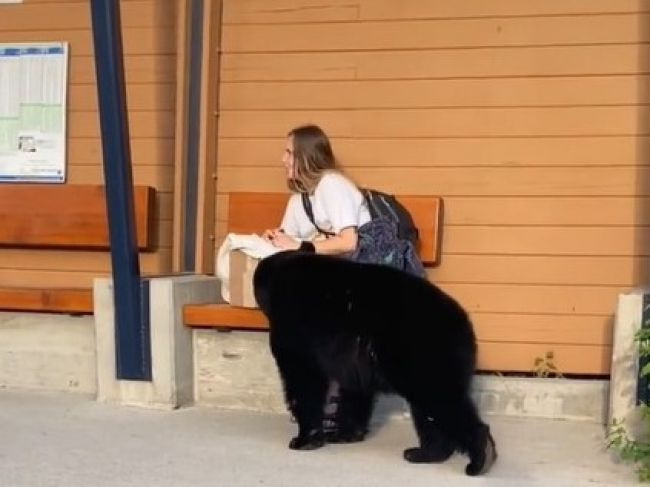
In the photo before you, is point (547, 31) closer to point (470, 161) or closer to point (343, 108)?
point (470, 161)

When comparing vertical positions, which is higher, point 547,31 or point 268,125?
point 547,31

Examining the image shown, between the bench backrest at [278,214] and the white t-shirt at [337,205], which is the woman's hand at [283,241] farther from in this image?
the bench backrest at [278,214]

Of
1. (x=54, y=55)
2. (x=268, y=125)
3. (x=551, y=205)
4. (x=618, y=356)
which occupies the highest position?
(x=54, y=55)

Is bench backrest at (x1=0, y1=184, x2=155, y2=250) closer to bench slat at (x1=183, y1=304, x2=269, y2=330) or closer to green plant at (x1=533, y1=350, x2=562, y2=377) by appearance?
bench slat at (x1=183, y1=304, x2=269, y2=330)

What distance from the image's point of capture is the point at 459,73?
19.9 ft

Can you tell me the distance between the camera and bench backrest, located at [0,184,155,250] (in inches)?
257

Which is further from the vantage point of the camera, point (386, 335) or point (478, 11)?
point (478, 11)

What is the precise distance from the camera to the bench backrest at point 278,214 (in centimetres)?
591

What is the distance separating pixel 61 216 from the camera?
664 cm

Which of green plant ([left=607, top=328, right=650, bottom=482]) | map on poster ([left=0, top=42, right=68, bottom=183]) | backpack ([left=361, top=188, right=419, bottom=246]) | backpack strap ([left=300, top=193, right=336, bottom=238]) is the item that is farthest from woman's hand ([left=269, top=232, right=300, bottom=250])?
map on poster ([left=0, top=42, right=68, bottom=183])

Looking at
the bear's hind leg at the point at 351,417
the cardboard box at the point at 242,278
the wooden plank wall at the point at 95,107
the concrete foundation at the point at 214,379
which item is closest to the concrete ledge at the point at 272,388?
the concrete foundation at the point at 214,379

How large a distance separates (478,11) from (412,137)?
756 millimetres

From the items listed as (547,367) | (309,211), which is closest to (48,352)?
(309,211)

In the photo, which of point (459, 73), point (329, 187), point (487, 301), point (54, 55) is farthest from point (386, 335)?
point (54, 55)
